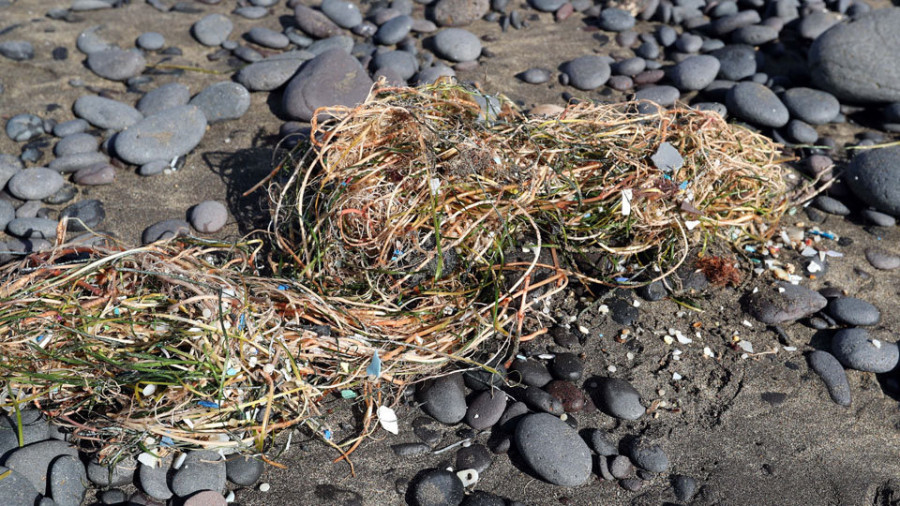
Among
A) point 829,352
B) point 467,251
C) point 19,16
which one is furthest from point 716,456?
point 19,16

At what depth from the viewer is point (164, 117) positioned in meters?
4.32

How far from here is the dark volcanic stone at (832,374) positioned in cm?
301

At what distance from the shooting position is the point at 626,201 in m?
3.46

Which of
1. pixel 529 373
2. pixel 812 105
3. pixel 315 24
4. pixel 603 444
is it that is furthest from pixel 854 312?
pixel 315 24

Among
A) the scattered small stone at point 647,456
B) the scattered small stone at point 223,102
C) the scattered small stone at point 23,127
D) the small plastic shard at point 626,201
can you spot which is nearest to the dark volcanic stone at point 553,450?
the scattered small stone at point 647,456

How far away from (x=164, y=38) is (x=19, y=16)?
4.10ft

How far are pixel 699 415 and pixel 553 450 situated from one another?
0.73 m

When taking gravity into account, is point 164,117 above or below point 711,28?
below

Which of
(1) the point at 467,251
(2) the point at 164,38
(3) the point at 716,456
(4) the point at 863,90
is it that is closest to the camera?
(3) the point at 716,456

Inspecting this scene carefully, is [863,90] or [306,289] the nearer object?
[306,289]

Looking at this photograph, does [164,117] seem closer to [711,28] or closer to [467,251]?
[467,251]

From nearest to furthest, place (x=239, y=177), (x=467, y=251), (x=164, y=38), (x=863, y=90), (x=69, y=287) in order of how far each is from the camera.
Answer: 1. (x=69, y=287)
2. (x=467, y=251)
3. (x=239, y=177)
4. (x=863, y=90)
5. (x=164, y=38)

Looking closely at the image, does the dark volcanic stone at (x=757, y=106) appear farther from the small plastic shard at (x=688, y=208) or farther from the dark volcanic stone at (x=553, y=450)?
the dark volcanic stone at (x=553, y=450)

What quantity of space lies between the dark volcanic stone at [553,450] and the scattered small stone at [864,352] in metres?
1.42
